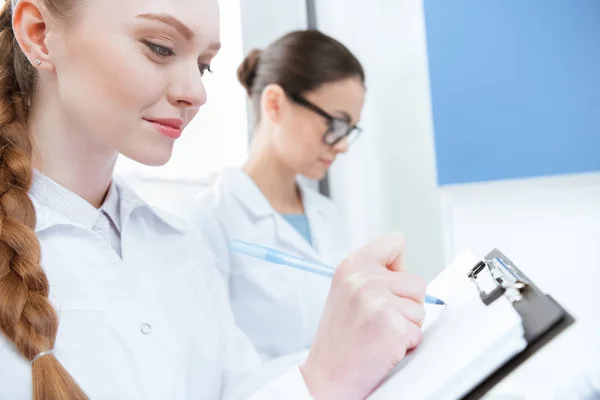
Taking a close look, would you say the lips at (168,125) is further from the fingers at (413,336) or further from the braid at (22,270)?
the fingers at (413,336)

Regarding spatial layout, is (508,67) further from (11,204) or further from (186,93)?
(11,204)

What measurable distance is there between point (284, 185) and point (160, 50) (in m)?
0.75

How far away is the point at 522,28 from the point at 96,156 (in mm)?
1121

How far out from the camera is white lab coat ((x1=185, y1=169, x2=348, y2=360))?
45.6 inches

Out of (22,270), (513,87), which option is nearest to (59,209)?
(22,270)

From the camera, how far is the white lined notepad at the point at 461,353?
374 millimetres

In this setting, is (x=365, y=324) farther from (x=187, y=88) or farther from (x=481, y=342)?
→ (x=187, y=88)

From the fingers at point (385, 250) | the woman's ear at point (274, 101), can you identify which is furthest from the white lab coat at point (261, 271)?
the fingers at point (385, 250)

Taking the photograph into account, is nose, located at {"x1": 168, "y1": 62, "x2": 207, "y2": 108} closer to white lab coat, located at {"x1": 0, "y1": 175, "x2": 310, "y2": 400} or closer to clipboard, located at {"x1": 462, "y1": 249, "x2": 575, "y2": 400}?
white lab coat, located at {"x1": 0, "y1": 175, "x2": 310, "y2": 400}

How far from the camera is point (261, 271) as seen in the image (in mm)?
1190

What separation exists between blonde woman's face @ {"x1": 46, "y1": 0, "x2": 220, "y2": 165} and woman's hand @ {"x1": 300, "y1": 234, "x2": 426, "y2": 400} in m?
0.30

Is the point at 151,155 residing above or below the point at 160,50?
below

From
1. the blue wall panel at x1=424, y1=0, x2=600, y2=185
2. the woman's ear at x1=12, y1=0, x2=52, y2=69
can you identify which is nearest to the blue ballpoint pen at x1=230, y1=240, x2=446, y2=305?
the woman's ear at x1=12, y1=0, x2=52, y2=69

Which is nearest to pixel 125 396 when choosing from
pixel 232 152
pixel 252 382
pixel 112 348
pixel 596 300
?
pixel 112 348
